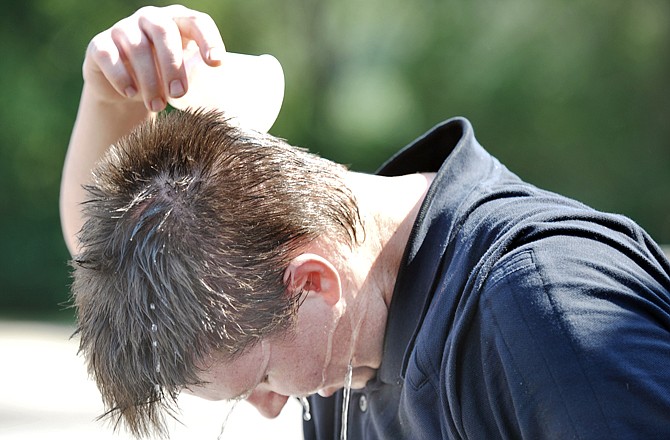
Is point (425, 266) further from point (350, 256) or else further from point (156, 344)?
point (156, 344)

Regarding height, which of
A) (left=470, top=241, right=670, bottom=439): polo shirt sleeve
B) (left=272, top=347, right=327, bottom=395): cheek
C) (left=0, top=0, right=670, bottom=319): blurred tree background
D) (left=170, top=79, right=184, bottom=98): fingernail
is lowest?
(left=0, top=0, right=670, bottom=319): blurred tree background

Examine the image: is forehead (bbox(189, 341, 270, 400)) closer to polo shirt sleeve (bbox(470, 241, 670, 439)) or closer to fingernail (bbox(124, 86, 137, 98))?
polo shirt sleeve (bbox(470, 241, 670, 439))

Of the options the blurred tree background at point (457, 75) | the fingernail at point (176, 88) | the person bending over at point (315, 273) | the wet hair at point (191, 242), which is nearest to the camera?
the person bending over at point (315, 273)

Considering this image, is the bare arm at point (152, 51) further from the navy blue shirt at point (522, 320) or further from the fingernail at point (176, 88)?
the navy blue shirt at point (522, 320)

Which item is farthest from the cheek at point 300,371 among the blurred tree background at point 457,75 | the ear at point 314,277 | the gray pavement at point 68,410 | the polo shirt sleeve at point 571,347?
the blurred tree background at point 457,75

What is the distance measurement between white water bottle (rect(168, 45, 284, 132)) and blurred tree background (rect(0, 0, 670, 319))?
8.65 meters

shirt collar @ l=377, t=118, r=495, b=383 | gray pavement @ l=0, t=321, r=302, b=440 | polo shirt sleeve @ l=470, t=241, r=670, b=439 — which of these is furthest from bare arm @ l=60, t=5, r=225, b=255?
gray pavement @ l=0, t=321, r=302, b=440

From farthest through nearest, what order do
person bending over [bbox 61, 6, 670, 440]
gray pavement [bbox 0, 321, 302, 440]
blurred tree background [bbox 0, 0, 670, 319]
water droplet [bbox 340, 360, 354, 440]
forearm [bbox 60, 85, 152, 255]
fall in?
blurred tree background [bbox 0, 0, 670, 319], gray pavement [bbox 0, 321, 302, 440], forearm [bbox 60, 85, 152, 255], water droplet [bbox 340, 360, 354, 440], person bending over [bbox 61, 6, 670, 440]

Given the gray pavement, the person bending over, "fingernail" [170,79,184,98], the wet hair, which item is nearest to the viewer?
the person bending over

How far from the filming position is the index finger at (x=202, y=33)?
192 centimetres

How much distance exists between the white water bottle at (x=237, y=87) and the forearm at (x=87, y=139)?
1.21 feet

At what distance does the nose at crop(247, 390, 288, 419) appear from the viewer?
2061 mm

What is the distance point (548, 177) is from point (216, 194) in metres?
10.5

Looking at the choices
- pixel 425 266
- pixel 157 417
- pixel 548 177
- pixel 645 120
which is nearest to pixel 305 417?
pixel 157 417
